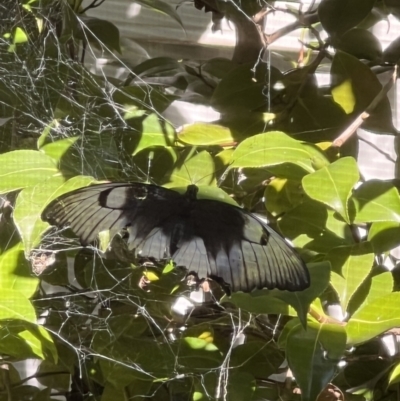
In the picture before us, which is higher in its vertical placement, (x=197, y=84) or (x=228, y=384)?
Answer: (x=197, y=84)

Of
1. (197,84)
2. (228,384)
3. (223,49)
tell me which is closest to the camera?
(228,384)

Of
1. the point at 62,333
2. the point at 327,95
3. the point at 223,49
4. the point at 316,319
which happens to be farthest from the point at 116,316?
the point at 223,49

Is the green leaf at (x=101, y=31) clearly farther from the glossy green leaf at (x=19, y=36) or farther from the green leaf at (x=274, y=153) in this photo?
the green leaf at (x=274, y=153)

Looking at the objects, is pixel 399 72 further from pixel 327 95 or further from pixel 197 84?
pixel 197 84

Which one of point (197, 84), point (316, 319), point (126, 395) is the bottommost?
point (126, 395)

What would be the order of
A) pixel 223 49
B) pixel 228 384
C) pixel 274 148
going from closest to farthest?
pixel 274 148 → pixel 228 384 → pixel 223 49

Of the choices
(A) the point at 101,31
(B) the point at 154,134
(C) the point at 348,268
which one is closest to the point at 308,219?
(C) the point at 348,268
